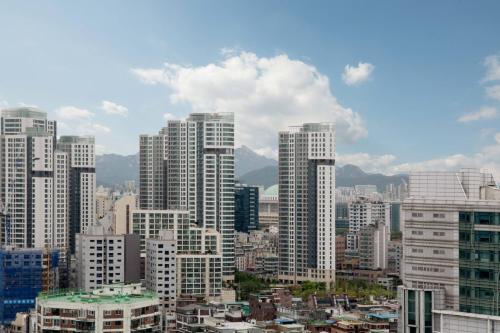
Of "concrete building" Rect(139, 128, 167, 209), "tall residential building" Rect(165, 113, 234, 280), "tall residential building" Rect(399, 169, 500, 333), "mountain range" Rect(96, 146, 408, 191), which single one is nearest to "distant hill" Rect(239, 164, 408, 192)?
"mountain range" Rect(96, 146, 408, 191)

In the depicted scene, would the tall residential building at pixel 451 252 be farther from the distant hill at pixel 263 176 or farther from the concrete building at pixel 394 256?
the distant hill at pixel 263 176

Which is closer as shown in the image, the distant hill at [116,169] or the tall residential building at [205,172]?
the tall residential building at [205,172]

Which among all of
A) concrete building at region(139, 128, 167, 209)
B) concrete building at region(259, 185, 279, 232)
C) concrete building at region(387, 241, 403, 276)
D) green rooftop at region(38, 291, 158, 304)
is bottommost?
concrete building at region(387, 241, 403, 276)

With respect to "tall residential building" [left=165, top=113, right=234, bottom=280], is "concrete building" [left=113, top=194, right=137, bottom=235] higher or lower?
lower

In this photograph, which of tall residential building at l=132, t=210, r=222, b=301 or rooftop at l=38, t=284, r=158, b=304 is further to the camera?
tall residential building at l=132, t=210, r=222, b=301

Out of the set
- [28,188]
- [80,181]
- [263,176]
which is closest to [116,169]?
[263,176]

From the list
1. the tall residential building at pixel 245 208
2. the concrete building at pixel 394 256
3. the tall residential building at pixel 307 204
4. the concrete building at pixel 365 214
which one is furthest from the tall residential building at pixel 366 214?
the tall residential building at pixel 307 204

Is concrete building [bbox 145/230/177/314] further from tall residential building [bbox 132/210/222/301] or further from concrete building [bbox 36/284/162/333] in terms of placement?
concrete building [bbox 36/284/162/333]
